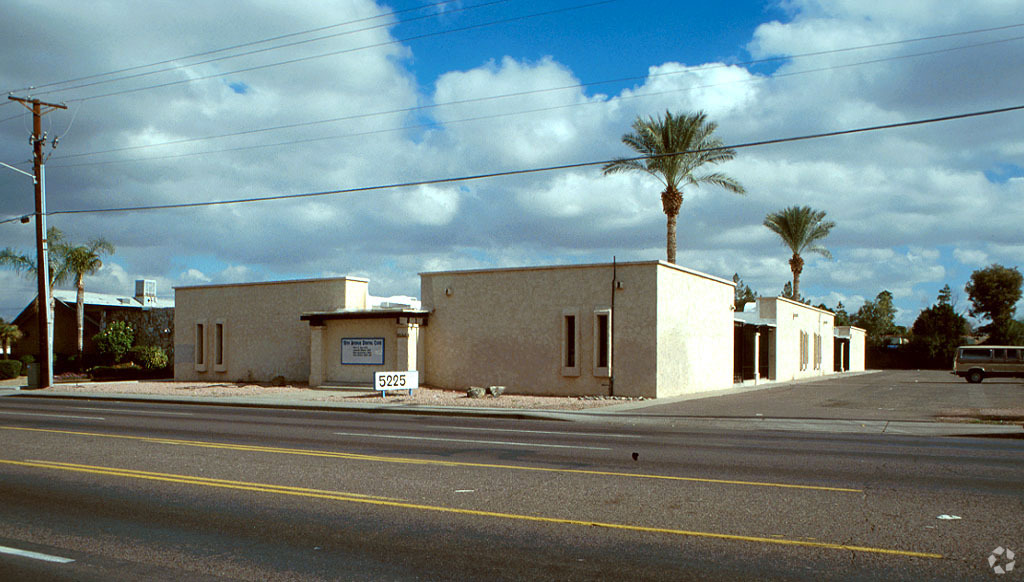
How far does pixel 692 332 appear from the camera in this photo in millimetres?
31984

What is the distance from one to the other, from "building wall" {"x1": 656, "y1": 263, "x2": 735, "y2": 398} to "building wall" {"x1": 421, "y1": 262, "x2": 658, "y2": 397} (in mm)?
781

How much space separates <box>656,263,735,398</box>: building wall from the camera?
95.2ft

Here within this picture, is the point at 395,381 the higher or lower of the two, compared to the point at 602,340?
lower

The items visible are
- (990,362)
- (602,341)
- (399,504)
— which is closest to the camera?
(399,504)

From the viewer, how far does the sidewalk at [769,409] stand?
18984mm

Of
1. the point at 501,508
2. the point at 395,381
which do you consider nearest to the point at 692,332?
the point at 395,381

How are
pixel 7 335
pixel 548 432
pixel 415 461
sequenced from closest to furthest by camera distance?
pixel 415 461 → pixel 548 432 → pixel 7 335

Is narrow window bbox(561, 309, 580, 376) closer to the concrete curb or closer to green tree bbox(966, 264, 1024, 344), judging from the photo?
the concrete curb

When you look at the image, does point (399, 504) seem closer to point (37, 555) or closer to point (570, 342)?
point (37, 555)

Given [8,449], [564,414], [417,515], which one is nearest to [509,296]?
[564,414]

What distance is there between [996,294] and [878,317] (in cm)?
2524

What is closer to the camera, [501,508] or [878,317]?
[501,508]

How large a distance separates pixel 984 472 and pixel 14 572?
1139 centimetres

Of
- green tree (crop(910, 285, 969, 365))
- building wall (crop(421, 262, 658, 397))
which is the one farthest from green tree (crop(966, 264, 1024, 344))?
building wall (crop(421, 262, 658, 397))
